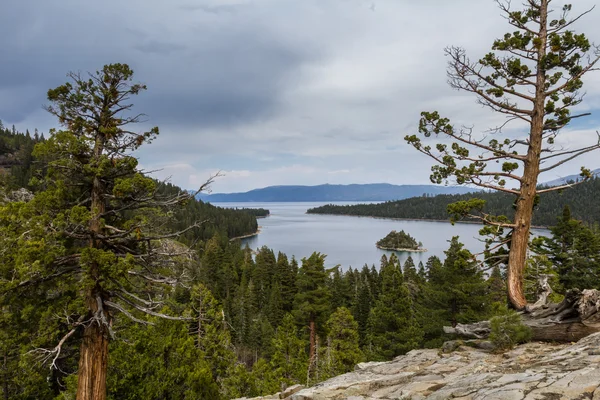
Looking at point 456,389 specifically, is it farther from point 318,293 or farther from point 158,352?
point 318,293

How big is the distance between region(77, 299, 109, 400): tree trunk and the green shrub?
8828mm

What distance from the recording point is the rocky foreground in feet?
13.6

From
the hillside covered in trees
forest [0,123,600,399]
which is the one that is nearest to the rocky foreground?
forest [0,123,600,399]

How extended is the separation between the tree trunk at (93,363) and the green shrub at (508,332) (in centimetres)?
883

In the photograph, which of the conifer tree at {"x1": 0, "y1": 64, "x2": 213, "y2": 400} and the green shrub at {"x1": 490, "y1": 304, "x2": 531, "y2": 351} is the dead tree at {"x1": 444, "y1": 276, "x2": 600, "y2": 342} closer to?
the green shrub at {"x1": 490, "y1": 304, "x2": 531, "y2": 351}

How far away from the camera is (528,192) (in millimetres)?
8570

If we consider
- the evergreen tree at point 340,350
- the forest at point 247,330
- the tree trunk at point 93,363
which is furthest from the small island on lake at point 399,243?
the tree trunk at point 93,363

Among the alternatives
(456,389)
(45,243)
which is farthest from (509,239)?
(45,243)

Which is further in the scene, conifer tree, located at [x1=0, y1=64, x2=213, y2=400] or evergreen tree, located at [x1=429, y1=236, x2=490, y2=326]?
evergreen tree, located at [x1=429, y1=236, x2=490, y2=326]

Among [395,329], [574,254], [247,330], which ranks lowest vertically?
[247,330]

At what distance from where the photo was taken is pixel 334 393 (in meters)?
6.41

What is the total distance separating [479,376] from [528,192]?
17.8 ft

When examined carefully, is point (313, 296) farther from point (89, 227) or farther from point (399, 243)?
point (399, 243)

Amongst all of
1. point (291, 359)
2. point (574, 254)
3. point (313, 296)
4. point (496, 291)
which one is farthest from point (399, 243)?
point (291, 359)
